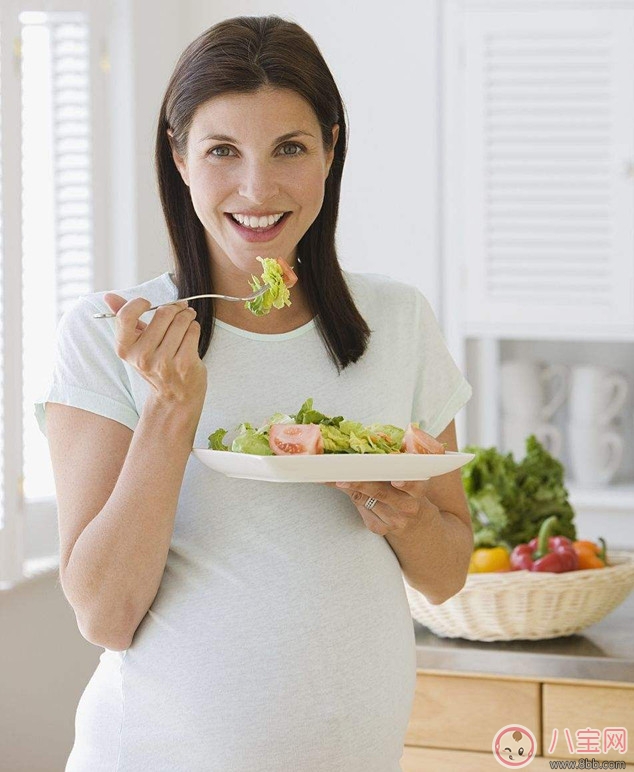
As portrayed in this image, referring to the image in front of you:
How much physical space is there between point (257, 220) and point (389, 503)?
0.35 meters

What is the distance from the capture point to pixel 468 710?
1.91m

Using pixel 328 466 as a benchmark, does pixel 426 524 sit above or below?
below

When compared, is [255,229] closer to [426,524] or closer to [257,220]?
[257,220]

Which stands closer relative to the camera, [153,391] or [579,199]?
[153,391]

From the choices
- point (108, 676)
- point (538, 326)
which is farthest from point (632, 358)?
point (108, 676)

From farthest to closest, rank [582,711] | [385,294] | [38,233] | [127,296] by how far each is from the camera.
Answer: [38,233] → [582,711] → [385,294] → [127,296]

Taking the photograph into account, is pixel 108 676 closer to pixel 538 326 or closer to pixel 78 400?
pixel 78 400

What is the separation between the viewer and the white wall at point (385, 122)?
11.0 feet

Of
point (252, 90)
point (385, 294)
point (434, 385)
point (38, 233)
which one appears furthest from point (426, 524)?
point (38, 233)

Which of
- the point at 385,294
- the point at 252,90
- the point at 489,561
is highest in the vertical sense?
the point at 252,90

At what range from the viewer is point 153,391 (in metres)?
1.16

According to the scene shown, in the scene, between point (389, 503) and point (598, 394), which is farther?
point (598, 394)

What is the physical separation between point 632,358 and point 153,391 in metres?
2.53

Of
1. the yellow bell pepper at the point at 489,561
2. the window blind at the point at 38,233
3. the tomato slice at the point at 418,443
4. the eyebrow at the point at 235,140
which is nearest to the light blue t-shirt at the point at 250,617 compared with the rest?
the tomato slice at the point at 418,443
